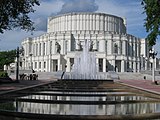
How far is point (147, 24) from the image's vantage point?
2419cm

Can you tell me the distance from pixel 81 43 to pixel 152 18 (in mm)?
83599

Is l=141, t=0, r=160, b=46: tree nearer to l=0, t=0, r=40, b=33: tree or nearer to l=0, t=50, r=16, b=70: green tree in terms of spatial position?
l=0, t=0, r=40, b=33: tree

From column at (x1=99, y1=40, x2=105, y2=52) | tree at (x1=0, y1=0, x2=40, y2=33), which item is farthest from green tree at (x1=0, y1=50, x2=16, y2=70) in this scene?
tree at (x1=0, y1=0, x2=40, y2=33)

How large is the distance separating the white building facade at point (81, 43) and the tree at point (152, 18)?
70.6 metres

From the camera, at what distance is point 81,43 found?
10706 centimetres

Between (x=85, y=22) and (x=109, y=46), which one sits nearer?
(x=109, y=46)

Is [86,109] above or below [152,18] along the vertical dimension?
below

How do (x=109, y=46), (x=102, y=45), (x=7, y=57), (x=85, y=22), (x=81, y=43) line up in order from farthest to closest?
(x=85, y=22) → (x=81, y=43) → (x=102, y=45) → (x=109, y=46) → (x=7, y=57)

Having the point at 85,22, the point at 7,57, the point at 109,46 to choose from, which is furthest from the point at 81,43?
the point at 7,57

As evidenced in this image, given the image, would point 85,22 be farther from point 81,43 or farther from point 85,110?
point 85,110

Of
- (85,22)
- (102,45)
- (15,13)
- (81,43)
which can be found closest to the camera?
(15,13)

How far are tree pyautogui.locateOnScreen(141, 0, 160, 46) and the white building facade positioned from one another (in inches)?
2778

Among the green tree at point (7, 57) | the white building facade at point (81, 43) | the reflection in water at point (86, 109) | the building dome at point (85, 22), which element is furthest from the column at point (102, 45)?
the reflection in water at point (86, 109)

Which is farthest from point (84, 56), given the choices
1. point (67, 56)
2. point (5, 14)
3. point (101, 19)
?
point (101, 19)
